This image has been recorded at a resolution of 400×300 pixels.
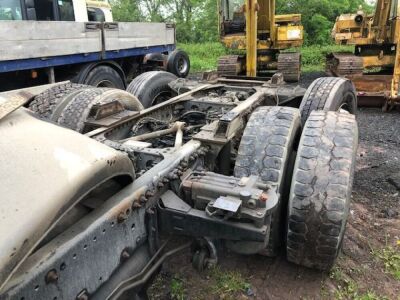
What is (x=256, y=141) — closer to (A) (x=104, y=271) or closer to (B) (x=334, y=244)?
(B) (x=334, y=244)

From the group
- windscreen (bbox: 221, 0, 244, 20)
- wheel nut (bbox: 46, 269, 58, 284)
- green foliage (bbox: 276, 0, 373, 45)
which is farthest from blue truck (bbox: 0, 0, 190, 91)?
green foliage (bbox: 276, 0, 373, 45)

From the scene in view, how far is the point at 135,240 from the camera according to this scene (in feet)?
7.13

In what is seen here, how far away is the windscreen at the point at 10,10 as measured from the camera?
7727 mm

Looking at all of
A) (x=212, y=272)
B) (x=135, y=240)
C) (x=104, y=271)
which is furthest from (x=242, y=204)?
(x=212, y=272)

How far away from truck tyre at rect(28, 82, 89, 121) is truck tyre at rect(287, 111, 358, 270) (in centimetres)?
219

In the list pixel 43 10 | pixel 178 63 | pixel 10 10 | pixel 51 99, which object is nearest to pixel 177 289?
pixel 51 99

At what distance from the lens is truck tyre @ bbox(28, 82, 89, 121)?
3609mm

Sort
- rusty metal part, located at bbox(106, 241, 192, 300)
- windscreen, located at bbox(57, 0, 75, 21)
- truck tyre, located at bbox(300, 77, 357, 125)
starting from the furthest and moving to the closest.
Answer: windscreen, located at bbox(57, 0, 75, 21)
truck tyre, located at bbox(300, 77, 357, 125)
rusty metal part, located at bbox(106, 241, 192, 300)

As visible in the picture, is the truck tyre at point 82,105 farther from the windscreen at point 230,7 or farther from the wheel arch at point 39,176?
the windscreen at point 230,7

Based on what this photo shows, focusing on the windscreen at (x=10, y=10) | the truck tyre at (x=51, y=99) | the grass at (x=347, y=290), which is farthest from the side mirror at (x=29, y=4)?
the grass at (x=347, y=290)

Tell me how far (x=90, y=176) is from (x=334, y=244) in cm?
166

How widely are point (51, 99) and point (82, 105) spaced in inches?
17.4

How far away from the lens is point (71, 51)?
292 inches

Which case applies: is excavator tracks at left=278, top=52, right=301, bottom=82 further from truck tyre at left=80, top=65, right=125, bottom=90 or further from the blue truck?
truck tyre at left=80, top=65, right=125, bottom=90
